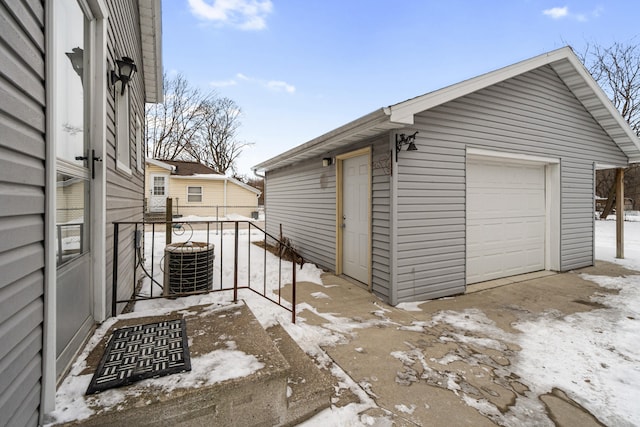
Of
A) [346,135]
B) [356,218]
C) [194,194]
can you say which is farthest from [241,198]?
[346,135]

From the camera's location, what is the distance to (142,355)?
1.89 metres

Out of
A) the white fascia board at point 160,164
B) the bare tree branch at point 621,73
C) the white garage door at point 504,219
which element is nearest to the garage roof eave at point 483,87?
the white garage door at point 504,219

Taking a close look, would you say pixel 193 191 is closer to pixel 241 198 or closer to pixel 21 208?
pixel 241 198

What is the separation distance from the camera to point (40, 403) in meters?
1.31

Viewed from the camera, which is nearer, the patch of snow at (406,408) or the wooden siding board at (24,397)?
the wooden siding board at (24,397)

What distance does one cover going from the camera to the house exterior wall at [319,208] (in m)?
4.31

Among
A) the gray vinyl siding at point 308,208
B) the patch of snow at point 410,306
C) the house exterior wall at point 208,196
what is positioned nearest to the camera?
the patch of snow at point 410,306

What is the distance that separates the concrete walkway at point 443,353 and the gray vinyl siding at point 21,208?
1.78 m

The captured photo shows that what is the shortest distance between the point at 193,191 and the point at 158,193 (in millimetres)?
1843

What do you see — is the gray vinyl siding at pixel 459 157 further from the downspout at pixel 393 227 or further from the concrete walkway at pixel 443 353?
the concrete walkway at pixel 443 353

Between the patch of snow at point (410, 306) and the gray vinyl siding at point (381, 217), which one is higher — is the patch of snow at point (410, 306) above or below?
below

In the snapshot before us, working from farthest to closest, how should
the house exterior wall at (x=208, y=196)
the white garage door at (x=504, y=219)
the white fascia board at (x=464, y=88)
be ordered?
1. the house exterior wall at (x=208, y=196)
2. the white garage door at (x=504, y=219)
3. the white fascia board at (x=464, y=88)

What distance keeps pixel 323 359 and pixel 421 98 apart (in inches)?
130

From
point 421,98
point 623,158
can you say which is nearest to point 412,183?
point 421,98
